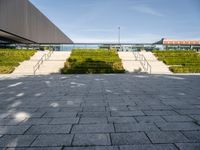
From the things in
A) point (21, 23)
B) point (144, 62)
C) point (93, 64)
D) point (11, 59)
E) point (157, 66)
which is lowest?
point (157, 66)

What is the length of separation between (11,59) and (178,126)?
2175cm

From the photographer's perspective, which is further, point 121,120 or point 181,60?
point 181,60

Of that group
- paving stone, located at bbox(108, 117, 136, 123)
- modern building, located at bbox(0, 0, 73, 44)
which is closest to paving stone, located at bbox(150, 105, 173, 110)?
paving stone, located at bbox(108, 117, 136, 123)

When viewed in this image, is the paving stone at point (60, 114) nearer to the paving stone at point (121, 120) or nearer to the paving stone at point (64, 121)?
the paving stone at point (64, 121)

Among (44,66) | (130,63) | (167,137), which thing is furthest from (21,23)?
(167,137)

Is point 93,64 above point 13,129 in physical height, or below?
above

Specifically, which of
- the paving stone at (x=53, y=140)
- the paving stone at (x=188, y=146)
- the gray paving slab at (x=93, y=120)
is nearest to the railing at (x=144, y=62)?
the gray paving slab at (x=93, y=120)

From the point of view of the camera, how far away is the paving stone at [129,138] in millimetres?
3189

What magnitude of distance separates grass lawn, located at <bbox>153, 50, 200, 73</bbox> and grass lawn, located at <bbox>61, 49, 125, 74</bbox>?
18.1 ft

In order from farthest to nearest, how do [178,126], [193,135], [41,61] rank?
[41,61]
[178,126]
[193,135]

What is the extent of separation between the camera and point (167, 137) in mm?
3373

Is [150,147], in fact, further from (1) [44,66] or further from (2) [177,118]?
(1) [44,66]

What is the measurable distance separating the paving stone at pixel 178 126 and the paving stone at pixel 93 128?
1.03 metres

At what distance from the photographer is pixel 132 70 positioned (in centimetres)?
1956
